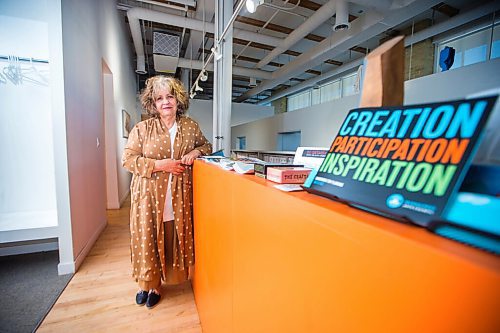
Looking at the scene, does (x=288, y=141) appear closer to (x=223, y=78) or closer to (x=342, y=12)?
(x=342, y=12)

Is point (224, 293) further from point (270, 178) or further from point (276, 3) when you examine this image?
point (276, 3)

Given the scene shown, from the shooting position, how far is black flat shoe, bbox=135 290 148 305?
1.76 metres

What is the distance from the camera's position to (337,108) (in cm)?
411

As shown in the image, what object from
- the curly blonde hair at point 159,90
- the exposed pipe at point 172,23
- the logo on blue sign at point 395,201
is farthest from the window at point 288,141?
the logo on blue sign at point 395,201

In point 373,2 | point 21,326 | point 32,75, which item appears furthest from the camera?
point 373,2

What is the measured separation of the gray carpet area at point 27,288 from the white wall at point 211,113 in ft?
20.1

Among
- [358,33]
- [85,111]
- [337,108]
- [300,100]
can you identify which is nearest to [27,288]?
[85,111]

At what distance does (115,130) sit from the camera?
4363 millimetres

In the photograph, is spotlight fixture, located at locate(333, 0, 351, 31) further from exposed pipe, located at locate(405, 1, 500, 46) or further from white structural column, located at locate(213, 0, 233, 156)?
exposed pipe, located at locate(405, 1, 500, 46)

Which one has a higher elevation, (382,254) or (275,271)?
(382,254)

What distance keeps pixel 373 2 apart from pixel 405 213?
13.8 feet

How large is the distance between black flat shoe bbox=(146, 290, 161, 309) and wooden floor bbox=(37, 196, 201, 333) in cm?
3

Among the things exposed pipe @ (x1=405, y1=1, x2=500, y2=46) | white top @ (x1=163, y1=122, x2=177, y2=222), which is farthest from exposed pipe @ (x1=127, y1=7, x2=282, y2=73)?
white top @ (x1=163, y1=122, x2=177, y2=222)

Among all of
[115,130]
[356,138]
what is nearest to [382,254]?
[356,138]
